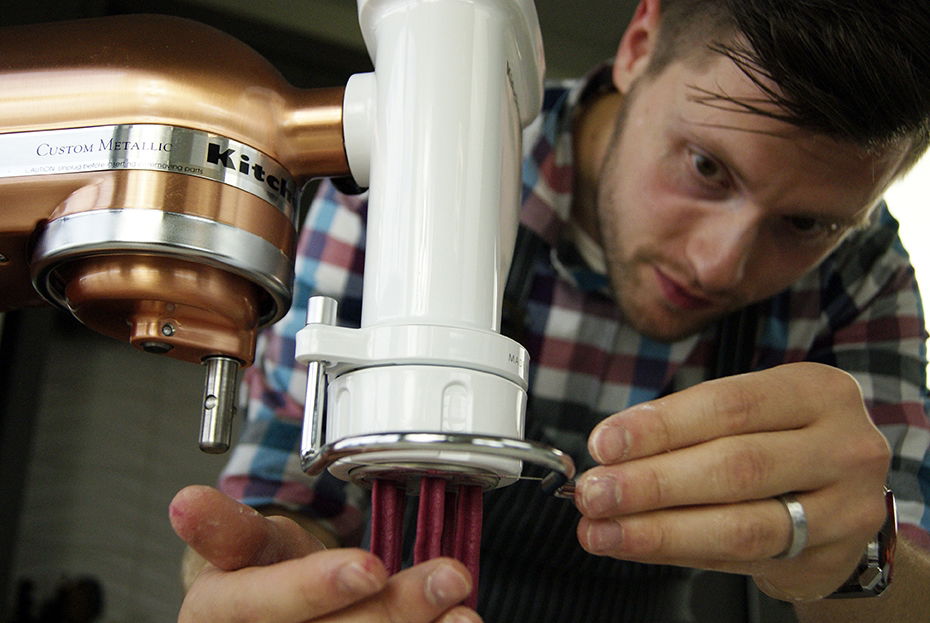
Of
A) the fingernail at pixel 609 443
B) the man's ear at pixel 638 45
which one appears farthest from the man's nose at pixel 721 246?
the fingernail at pixel 609 443

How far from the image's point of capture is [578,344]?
803mm

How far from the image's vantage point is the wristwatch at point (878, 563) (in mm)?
479

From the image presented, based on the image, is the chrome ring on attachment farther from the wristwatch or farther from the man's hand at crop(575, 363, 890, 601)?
the wristwatch

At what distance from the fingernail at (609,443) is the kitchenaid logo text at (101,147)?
0.67 ft

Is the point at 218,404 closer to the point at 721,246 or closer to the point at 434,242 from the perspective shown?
the point at 434,242

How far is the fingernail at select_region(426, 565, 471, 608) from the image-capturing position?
25cm

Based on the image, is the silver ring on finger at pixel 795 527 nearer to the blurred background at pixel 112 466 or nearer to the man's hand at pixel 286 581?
the man's hand at pixel 286 581

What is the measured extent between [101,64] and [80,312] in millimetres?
89

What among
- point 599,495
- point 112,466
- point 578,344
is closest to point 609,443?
point 599,495

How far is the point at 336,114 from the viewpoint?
0.29m

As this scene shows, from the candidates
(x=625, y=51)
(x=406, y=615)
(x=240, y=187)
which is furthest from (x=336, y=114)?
(x=625, y=51)

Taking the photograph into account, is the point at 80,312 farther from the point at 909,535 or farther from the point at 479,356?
the point at 909,535

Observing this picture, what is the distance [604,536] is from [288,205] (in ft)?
0.63

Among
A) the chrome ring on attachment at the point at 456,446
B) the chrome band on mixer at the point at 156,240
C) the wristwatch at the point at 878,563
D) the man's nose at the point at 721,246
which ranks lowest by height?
the wristwatch at the point at 878,563
